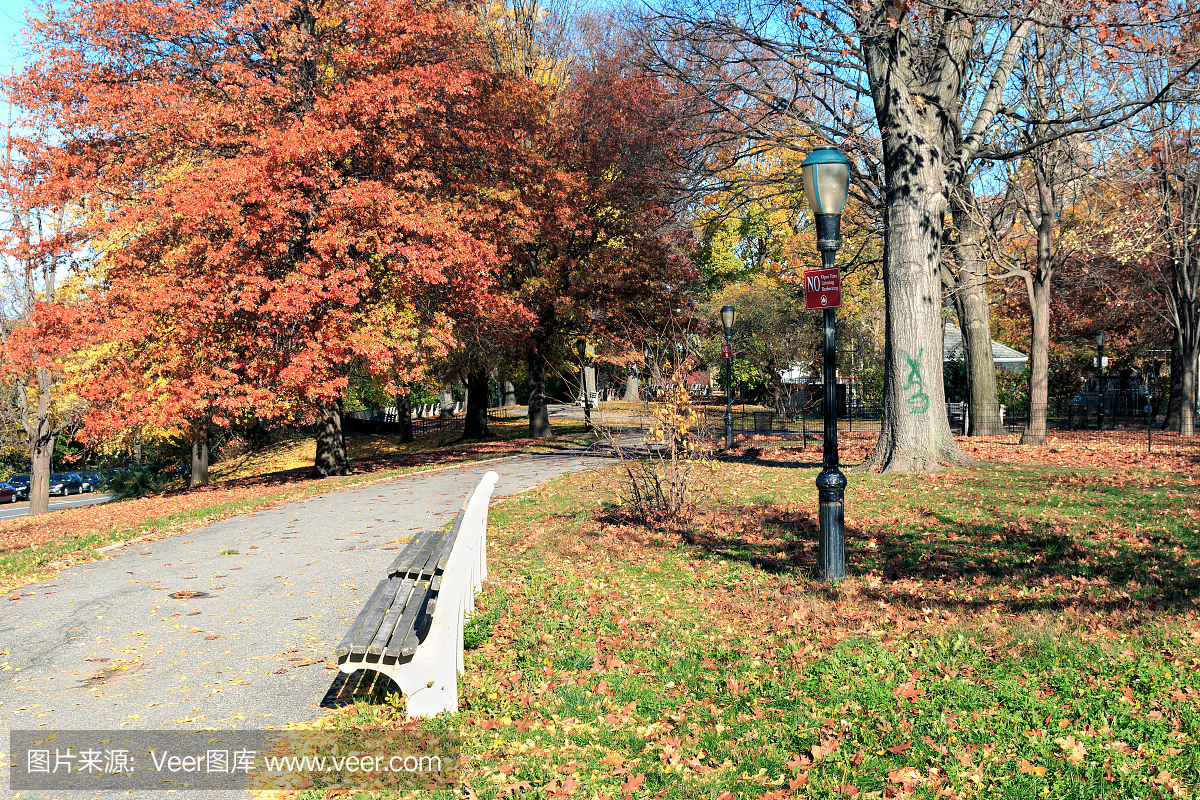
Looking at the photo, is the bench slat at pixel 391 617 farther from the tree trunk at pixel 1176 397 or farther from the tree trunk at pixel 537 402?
the tree trunk at pixel 1176 397

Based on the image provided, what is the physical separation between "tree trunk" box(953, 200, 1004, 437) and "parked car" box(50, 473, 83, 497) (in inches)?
1629

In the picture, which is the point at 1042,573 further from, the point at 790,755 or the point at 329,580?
the point at 329,580

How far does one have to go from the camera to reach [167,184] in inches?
595

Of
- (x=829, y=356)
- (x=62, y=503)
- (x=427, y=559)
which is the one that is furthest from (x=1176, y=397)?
(x=62, y=503)

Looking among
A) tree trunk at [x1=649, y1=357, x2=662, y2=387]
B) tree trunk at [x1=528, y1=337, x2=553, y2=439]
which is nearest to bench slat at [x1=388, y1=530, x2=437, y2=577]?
tree trunk at [x1=649, y1=357, x2=662, y2=387]

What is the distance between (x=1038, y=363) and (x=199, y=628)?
708 inches

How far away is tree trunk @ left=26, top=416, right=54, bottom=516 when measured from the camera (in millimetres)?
21203

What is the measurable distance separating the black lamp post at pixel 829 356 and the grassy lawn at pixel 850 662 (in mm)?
331

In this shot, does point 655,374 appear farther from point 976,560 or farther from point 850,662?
point 850,662

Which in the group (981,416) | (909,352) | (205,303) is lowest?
(981,416)

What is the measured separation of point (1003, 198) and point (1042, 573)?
18.1m

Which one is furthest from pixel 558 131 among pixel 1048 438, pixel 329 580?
pixel 329 580

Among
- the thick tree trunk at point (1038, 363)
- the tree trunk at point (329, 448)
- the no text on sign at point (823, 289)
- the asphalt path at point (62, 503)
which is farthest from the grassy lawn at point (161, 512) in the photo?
the asphalt path at point (62, 503)

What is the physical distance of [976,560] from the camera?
22.9 ft
